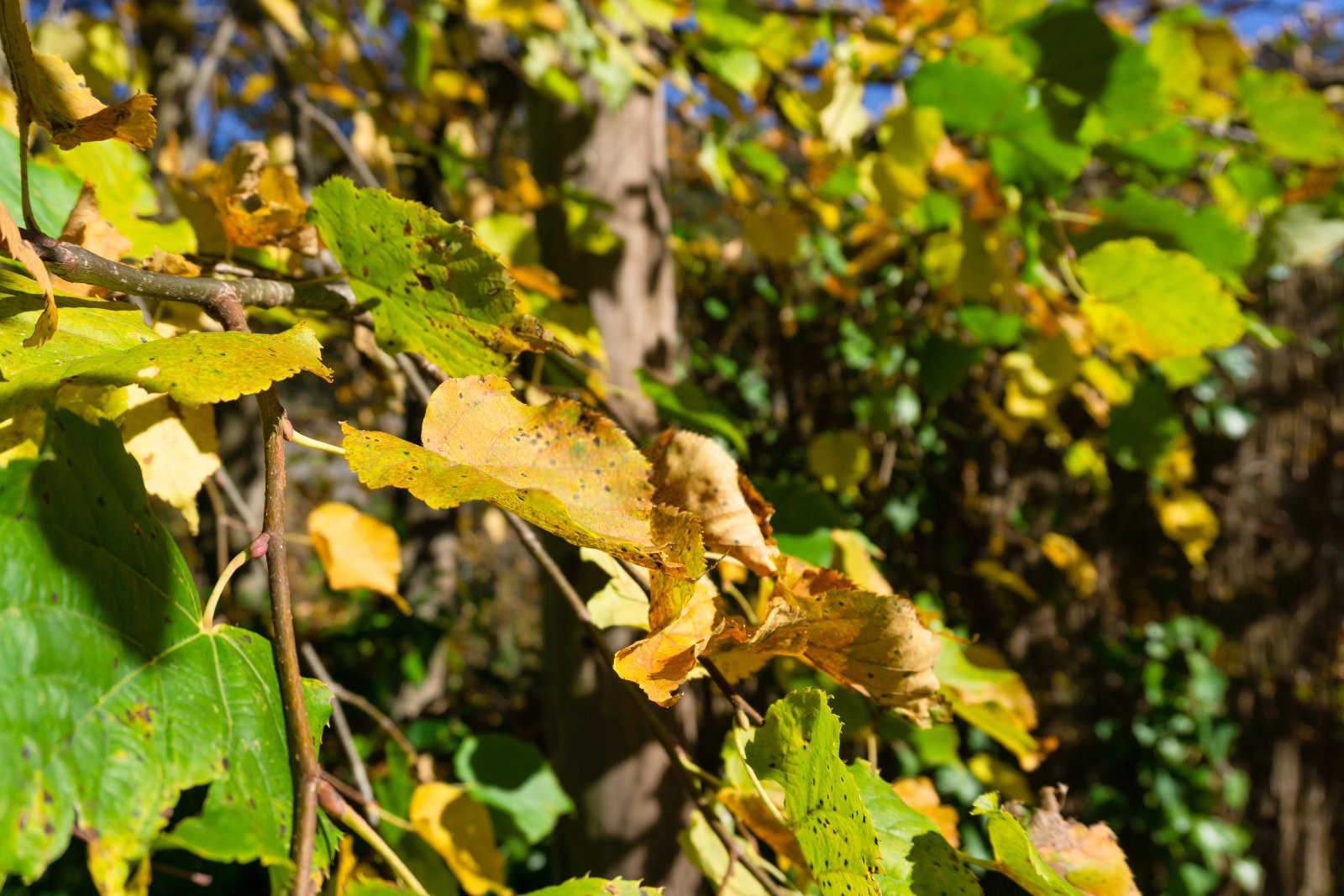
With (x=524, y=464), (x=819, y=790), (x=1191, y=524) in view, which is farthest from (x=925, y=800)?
(x=1191, y=524)

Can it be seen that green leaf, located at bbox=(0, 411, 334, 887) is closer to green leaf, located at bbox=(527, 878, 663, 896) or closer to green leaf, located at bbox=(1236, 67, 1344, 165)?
green leaf, located at bbox=(527, 878, 663, 896)

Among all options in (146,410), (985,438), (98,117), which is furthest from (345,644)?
(98,117)

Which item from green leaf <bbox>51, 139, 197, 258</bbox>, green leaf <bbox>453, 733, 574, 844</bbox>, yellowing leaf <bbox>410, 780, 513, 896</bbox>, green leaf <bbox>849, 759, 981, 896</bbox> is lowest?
green leaf <bbox>453, 733, 574, 844</bbox>

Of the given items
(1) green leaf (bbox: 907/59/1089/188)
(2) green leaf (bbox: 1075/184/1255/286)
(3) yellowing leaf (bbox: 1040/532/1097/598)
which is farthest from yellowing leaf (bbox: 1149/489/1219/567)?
(1) green leaf (bbox: 907/59/1089/188)

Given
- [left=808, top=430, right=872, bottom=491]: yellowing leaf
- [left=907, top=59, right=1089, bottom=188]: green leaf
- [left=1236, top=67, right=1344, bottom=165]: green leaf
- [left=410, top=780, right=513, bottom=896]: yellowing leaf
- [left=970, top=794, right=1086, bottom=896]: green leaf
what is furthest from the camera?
[left=808, top=430, right=872, bottom=491]: yellowing leaf

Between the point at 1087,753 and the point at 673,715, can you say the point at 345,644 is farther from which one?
the point at 1087,753

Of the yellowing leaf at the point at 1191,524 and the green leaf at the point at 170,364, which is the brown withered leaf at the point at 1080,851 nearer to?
the green leaf at the point at 170,364

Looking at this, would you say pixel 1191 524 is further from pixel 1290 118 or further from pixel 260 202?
pixel 260 202
